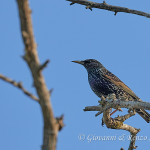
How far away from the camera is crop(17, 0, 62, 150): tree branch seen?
2309 millimetres

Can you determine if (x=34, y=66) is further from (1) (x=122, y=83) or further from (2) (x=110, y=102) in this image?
(1) (x=122, y=83)

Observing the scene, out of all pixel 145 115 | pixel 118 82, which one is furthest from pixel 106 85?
pixel 145 115

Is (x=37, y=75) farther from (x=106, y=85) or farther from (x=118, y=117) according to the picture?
(x=106, y=85)

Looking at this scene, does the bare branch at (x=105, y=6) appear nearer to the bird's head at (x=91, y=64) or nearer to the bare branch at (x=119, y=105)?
the bare branch at (x=119, y=105)

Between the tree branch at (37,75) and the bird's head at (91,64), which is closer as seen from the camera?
the tree branch at (37,75)

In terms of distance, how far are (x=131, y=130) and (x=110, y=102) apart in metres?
1.00

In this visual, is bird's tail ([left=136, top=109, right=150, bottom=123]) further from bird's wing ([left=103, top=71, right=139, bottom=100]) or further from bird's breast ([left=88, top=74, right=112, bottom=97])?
bird's breast ([left=88, top=74, right=112, bottom=97])

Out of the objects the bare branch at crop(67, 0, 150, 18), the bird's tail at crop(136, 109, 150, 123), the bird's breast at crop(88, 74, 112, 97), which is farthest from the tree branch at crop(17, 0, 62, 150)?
the bird's breast at crop(88, 74, 112, 97)

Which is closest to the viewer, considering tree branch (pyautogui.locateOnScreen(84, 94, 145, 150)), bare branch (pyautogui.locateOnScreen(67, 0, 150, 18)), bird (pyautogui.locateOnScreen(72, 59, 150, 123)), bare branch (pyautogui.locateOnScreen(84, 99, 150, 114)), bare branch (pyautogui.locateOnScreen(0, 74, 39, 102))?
bare branch (pyautogui.locateOnScreen(0, 74, 39, 102))

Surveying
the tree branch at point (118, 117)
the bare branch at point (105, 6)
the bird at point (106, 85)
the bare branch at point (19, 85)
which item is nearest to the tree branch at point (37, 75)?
the bare branch at point (19, 85)

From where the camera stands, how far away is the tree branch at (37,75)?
2309mm

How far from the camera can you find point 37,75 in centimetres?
231

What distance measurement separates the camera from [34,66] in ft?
7.60

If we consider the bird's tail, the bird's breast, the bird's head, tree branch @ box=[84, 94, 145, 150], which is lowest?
tree branch @ box=[84, 94, 145, 150]
